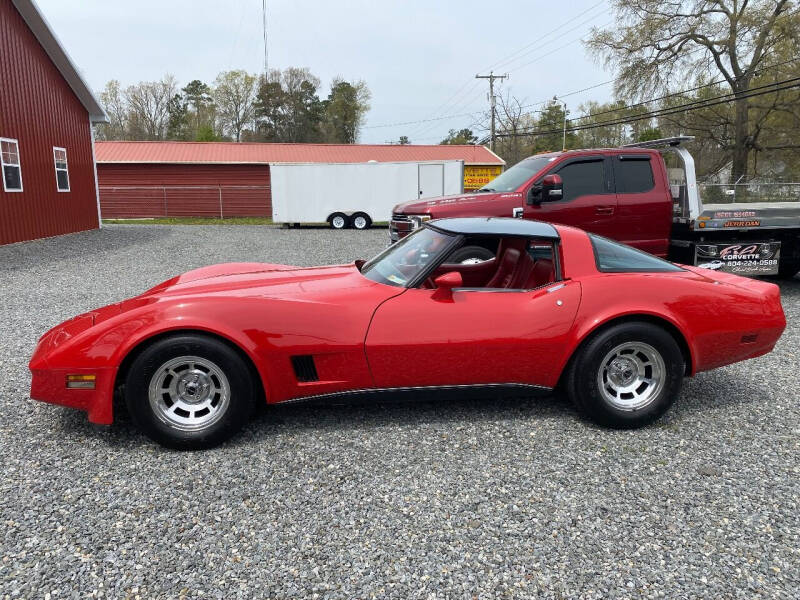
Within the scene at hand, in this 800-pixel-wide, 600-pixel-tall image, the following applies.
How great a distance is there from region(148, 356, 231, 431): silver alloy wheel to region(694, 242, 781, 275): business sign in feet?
21.5

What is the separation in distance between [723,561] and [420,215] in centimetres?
597

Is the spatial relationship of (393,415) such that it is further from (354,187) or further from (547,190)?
(354,187)

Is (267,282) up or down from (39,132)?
down

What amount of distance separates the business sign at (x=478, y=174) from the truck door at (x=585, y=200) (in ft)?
81.8

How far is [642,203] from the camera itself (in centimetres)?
732

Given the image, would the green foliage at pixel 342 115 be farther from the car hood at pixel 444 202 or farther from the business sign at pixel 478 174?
the car hood at pixel 444 202

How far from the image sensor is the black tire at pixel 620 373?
3443 millimetres

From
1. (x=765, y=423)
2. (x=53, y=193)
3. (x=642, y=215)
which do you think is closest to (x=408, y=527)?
(x=765, y=423)

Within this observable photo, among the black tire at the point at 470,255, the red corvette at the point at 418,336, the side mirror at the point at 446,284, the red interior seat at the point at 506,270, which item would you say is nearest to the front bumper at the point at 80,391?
the red corvette at the point at 418,336

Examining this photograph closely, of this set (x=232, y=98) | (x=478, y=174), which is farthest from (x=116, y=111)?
(x=478, y=174)

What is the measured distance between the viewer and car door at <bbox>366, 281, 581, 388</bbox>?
3.29 m

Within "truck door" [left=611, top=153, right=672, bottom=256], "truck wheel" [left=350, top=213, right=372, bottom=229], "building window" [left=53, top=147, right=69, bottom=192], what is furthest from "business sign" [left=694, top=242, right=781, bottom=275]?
"building window" [left=53, top=147, right=69, bottom=192]

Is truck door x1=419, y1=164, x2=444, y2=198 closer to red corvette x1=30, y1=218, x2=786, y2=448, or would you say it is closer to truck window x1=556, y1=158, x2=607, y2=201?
truck window x1=556, y1=158, x2=607, y2=201

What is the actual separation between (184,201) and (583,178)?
27586 mm
